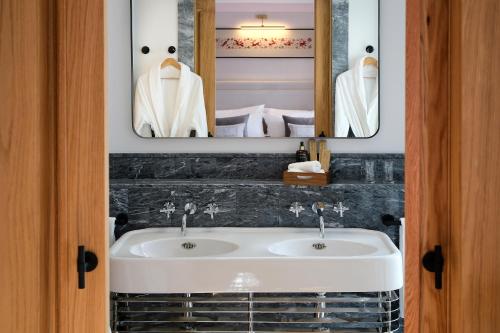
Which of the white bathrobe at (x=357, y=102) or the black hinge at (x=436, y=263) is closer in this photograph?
the black hinge at (x=436, y=263)

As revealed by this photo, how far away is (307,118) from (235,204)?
1.99 feet

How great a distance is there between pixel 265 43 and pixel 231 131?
1.65 ft

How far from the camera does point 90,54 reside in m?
1.05

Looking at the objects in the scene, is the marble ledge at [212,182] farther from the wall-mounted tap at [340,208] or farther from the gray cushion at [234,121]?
the gray cushion at [234,121]

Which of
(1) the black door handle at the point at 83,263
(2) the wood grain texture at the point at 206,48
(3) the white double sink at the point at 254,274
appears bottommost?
(3) the white double sink at the point at 254,274

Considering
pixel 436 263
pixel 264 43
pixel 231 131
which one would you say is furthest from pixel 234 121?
pixel 436 263

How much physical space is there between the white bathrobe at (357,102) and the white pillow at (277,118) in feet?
0.55

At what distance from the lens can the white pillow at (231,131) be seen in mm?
2621

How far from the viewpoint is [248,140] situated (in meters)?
2.64

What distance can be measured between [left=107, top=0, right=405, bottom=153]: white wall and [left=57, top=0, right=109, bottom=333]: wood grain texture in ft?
5.21

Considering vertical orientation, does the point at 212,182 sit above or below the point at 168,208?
above

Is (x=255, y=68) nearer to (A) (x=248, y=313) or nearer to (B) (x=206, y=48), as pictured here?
(B) (x=206, y=48)
